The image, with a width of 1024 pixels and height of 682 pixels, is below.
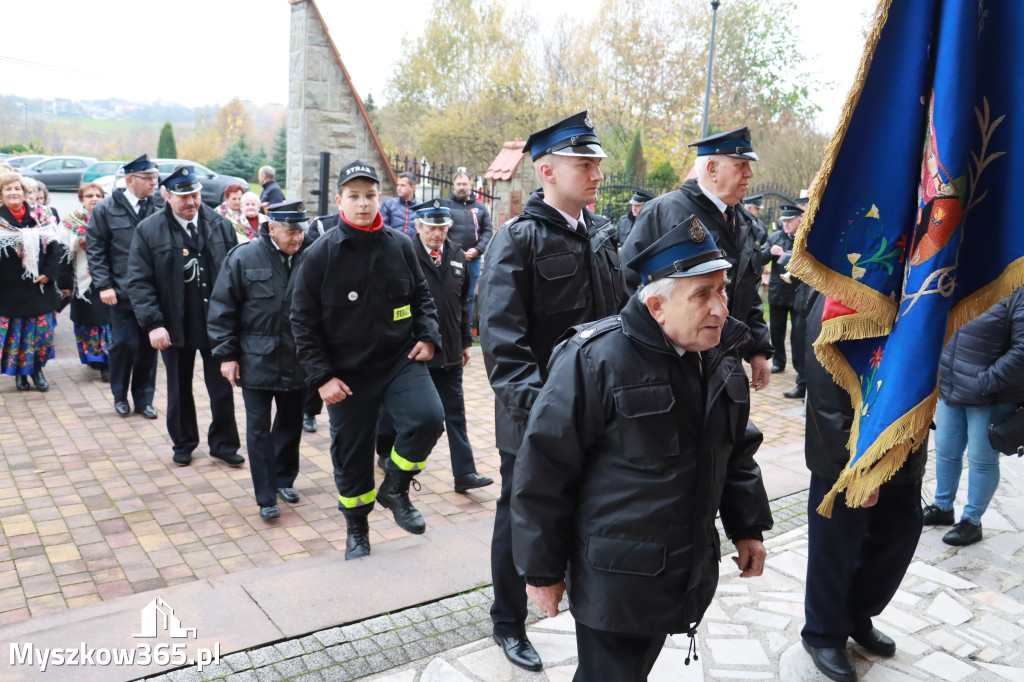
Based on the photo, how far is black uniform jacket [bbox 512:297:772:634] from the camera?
247 cm

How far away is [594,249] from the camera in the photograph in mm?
3750

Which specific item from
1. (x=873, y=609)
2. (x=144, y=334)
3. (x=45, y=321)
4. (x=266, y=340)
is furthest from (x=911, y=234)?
(x=45, y=321)

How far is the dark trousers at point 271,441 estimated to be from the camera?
536 centimetres

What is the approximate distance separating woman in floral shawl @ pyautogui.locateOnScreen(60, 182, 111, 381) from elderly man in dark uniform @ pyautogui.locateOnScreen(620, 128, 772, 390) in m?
6.25

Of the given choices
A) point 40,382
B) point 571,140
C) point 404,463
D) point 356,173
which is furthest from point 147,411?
point 571,140

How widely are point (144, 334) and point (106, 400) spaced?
1.05 meters

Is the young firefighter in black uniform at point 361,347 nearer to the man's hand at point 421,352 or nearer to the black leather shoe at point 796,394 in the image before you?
the man's hand at point 421,352

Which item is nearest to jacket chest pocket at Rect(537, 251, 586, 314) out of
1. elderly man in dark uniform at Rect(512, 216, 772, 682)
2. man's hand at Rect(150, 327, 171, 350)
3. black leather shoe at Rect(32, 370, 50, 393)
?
elderly man in dark uniform at Rect(512, 216, 772, 682)

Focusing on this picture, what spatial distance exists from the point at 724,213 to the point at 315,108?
6.87 meters

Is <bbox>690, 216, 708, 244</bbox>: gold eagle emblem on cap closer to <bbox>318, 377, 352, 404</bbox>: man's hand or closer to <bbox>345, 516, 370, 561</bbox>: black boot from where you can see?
<bbox>318, 377, 352, 404</bbox>: man's hand

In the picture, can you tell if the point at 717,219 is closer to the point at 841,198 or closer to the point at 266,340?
the point at 841,198

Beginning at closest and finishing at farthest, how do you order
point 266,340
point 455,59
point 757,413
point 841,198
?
point 841,198
point 266,340
point 757,413
point 455,59

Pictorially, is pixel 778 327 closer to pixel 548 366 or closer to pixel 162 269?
pixel 162 269

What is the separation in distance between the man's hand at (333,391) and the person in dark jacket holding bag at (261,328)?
968 mm
